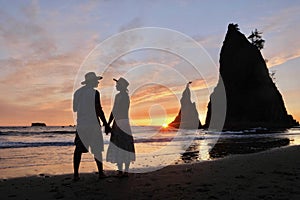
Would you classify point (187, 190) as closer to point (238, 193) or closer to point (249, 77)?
point (238, 193)

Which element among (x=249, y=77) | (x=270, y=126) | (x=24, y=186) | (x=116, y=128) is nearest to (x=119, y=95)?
(x=116, y=128)

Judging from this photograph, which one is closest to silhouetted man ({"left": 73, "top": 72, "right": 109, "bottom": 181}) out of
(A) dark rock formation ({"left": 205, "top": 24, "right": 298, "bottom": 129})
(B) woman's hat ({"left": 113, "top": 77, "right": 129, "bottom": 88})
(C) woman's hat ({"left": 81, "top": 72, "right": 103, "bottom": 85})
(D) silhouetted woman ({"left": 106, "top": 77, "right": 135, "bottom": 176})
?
(C) woman's hat ({"left": 81, "top": 72, "right": 103, "bottom": 85})

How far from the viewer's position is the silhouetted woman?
7.78m

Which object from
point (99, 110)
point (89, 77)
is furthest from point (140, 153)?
point (89, 77)

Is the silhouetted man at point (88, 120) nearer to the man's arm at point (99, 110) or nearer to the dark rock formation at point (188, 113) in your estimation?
the man's arm at point (99, 110)

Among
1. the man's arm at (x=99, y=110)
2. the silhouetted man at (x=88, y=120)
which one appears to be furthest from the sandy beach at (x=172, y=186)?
the man's arm at (x=99, y=110)

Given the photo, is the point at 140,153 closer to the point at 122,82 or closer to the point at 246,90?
the point at 122,82

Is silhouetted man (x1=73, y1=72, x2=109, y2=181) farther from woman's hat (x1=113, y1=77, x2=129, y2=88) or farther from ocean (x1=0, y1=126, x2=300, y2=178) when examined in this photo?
ocean (x1=0, y1=126, x2=300, y2=178)

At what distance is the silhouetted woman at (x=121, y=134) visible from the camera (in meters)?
7.78

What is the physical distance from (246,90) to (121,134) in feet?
235

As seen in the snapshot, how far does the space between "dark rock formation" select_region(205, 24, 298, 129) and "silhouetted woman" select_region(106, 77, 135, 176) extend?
6312cm

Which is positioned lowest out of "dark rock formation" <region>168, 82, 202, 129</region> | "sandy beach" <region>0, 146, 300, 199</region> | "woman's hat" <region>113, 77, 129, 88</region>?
"sandy beach" <region>0, 146, 300, 199</region>

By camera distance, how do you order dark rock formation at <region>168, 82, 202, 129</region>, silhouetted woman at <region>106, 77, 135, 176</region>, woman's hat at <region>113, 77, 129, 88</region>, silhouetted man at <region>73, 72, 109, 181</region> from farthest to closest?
dark rock formation at <region>168, 82, 202, 129</region> < woman's hat at <region>113, 77, 129, 88</region> < silhouetted woman at <region>106, 77, 135, 176</region> < silhouetted man at <region>73, 72, 109, 181</region>

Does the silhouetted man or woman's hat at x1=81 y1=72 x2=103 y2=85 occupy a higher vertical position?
woman's hat at x1=81 y1=72 x2=103 y2=85
